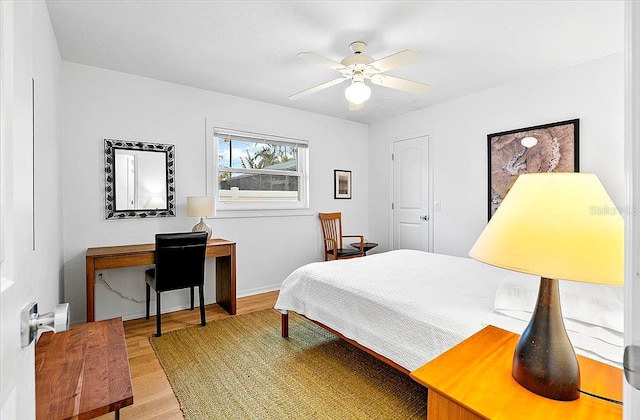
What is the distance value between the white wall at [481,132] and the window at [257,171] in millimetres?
1329

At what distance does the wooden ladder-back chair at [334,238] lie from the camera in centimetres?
430

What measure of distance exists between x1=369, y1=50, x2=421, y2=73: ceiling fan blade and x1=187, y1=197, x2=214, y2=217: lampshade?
2067 millimetres

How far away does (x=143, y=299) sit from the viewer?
3.26 metres

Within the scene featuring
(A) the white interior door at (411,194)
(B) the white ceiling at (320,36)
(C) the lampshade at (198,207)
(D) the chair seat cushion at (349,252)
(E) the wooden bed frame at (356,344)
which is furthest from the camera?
(A) the white interior door at (411,194)

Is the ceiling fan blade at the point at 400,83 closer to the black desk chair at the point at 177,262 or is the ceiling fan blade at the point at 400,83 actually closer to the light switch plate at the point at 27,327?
the black desk chair at the point at 177,262

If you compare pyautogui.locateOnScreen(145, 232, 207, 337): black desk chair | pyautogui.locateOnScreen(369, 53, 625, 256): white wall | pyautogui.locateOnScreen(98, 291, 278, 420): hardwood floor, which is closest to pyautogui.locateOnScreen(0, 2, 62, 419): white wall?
pyautogui.locateOnScreen(98, 291, 278, 420): hardwood floor

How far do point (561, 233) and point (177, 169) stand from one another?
3.44 m

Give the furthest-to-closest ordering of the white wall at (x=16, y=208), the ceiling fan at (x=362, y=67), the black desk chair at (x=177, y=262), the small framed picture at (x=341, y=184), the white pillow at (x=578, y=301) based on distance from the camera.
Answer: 1. the small framed picture at (x=341, y=184)
2. the black desk chair at (x=177, y=262)
3. the ceiling fan at (x=362, y=67)
4. the white pillow at (x=578, y=301)
5. the white wall at (x=16, y=208)

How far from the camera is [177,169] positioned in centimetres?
345

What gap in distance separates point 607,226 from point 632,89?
590mm

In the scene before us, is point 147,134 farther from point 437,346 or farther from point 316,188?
point 437,346

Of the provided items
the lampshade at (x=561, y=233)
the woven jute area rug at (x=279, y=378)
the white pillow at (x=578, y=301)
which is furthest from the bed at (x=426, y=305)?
the lampshade at (x=561, y=233)

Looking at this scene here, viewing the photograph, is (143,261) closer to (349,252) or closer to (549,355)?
(349,252)

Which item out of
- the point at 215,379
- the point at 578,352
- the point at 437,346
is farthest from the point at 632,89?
the point at 215,379
